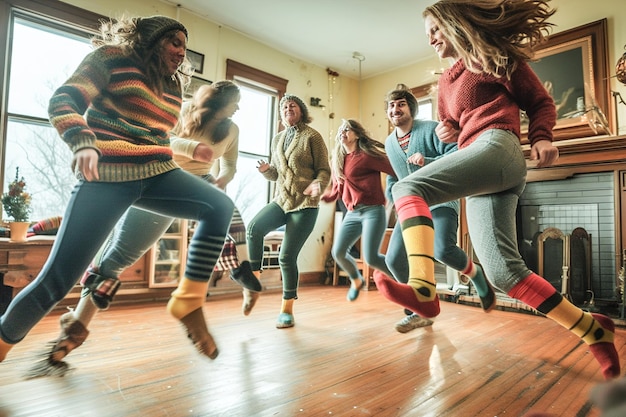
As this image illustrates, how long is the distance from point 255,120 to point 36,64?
2063 mm

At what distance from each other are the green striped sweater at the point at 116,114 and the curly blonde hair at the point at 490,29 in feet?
3.30

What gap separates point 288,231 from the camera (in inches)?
90.5

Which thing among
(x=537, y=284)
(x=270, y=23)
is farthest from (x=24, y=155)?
(x=537, y=284)

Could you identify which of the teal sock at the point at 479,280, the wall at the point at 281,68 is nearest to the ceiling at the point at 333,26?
the wall at the point at 281,68

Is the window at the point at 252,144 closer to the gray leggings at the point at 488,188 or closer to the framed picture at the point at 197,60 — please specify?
the framed picture at the point at 197,60

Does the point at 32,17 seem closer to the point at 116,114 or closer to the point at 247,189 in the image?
the point at 247,189

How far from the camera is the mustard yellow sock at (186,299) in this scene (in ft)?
3.72

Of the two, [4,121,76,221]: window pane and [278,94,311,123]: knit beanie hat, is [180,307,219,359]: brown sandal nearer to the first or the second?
[278,94,311,123]: knit beanie hat

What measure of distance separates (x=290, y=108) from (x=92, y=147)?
149 cm

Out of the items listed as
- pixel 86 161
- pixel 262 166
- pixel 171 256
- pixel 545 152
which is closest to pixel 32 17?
pixel 171 256

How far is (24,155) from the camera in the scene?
9.55 feet

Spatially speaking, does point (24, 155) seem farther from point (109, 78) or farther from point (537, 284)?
point (537, 284)

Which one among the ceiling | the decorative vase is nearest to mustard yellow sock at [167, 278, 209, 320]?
the decorative vase

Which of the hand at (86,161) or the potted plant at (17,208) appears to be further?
the potted plant at (17,208)
